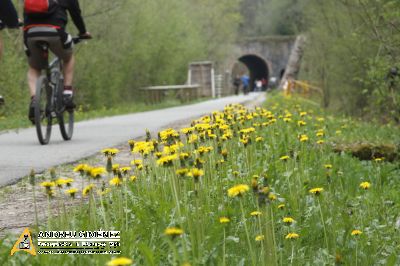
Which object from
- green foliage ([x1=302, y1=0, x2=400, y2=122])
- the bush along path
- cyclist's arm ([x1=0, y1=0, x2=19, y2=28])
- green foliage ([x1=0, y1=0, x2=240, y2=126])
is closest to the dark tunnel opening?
green foliage ([x1=0, y1=0, x2=240, y2=126])

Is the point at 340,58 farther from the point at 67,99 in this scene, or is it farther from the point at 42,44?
the point at 42,44

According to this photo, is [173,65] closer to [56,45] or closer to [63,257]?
[56,45]

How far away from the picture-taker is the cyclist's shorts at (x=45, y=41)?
6.57 m

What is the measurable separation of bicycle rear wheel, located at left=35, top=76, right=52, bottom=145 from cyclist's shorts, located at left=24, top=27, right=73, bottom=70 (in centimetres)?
20

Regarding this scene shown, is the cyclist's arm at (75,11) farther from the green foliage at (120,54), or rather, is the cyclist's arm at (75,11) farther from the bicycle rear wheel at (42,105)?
the green foliage at (120,54)

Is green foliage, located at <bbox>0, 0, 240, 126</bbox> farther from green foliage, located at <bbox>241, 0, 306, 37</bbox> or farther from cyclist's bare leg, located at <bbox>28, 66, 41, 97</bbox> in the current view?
green foliage, located at <bbox>241, 0, 306, 37</bbox>

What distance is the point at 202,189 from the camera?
3.47 metres

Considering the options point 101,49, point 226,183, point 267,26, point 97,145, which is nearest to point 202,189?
point 226,183

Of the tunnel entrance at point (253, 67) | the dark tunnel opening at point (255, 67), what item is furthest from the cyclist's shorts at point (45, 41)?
the dark tunnel opening at point (255, 67)

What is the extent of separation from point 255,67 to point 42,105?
66.4 meters

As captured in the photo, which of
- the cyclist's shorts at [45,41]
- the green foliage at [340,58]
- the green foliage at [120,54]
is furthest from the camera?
the green foliage at [340,58]

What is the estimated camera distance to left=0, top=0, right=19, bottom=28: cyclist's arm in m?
5.51

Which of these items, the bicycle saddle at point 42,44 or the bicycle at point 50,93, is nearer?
the bicycle saddle at point 42,44

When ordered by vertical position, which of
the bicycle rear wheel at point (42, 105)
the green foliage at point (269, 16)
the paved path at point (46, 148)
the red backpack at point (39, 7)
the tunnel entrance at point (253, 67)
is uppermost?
the green foliage at point (269, 16)
